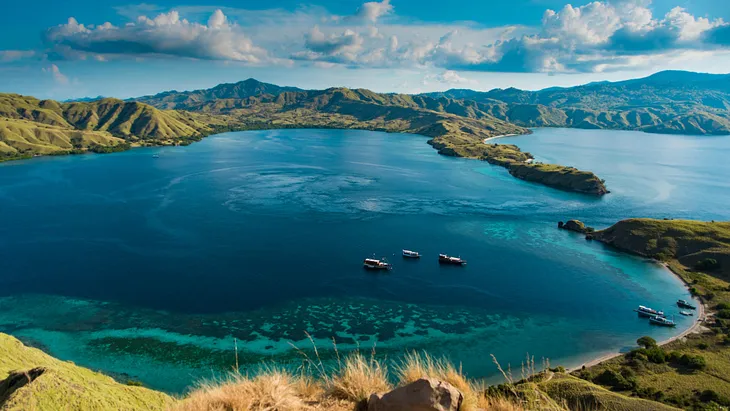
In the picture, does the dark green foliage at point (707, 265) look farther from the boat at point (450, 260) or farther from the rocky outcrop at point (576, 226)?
the boat at point (450, 260)

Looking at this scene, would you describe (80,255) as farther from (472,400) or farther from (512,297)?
(472,400)

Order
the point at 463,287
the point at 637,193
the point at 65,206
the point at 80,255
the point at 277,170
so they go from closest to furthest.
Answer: the point at 463,287 → the point at 80,255 → the point at 65,206 → the point at 637,193 → the point at 277,170

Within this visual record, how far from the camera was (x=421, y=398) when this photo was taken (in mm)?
8227

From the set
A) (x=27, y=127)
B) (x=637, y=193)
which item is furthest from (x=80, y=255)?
(x=27, y=127)

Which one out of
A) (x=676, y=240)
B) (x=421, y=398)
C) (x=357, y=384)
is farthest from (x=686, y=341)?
(x=357, y=384)

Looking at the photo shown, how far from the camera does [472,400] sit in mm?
8516

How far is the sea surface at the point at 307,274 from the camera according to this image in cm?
4592

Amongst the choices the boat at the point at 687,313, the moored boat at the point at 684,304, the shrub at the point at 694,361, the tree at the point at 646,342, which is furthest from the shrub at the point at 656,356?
the moored boat at the point at 684,304

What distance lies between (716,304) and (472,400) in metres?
67.8

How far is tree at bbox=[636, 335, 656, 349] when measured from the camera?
46125 mm

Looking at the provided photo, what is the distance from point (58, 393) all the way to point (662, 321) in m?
63.2

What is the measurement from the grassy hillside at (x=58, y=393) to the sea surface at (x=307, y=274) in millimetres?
10497

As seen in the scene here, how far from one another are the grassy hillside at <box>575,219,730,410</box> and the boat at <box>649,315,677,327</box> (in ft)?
11.3

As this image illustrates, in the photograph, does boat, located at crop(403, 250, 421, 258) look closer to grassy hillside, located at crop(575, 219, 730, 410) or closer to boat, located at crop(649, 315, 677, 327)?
grassy hillside, located at crop(575, 219, 730, 410)
